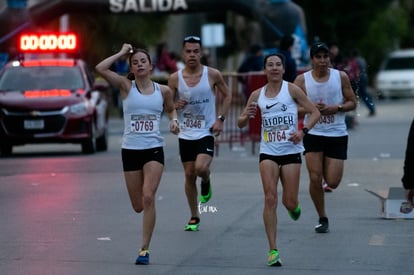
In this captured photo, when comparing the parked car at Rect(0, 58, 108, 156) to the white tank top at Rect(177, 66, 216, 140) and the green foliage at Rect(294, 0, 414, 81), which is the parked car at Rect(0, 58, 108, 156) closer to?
the white tank top at Rect(177, 66, 216, 140)

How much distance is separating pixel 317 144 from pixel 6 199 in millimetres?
4757

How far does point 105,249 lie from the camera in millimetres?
11586

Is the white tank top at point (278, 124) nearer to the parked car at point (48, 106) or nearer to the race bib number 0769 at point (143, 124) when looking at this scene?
the race bib number 0769 at point (143, 124)

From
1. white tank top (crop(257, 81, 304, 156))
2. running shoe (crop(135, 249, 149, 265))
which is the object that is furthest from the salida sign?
running shoe (crop(135, 249, 149, 265))

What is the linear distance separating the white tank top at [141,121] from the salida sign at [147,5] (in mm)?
17207

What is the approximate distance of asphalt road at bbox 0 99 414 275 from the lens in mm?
10695

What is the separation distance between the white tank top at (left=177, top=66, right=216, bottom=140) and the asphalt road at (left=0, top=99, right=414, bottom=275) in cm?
97

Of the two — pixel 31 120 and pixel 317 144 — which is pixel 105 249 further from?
pixel 31 120

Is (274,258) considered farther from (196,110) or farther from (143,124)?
(196,110)

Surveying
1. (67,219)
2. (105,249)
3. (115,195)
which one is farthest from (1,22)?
(105,249)

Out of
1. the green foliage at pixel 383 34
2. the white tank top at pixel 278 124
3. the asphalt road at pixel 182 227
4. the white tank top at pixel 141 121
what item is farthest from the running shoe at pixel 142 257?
the green foliage at pixel 383 34

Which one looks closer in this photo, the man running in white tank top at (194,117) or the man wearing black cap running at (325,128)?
the man wearing black cap running at (325,128)

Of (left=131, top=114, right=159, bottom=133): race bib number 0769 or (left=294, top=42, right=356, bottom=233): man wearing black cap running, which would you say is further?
(left=294, top=42, right=356, bottom=233): man wearing black cap running

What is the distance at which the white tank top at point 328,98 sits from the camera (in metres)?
12.7
